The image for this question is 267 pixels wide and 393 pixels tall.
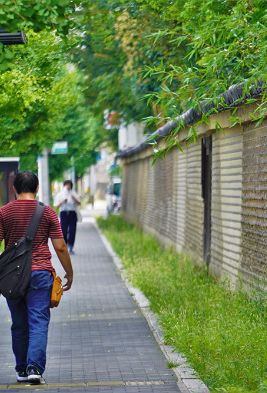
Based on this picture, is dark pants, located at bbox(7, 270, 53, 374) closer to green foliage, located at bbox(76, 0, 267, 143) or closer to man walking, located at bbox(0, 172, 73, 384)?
man walking, located at bbox(0, 172, 73, 384)

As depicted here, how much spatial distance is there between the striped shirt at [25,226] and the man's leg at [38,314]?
92 mm

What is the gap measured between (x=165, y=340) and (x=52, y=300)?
2.48 meters

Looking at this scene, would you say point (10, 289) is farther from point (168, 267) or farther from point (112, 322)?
point (168, 267)

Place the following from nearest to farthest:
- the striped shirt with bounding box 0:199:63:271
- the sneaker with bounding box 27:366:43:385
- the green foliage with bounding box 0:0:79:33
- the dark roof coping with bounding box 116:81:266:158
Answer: the green foliage with bounding box 0:0:79:33, the sneaker with bounding box 27:366:43:385, the striped shirt with bounding box 0:199:63:271, the dark roof coping with bounding box 116:81:266:158

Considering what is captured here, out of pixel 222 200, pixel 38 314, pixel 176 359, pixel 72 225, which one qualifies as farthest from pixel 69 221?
pixel 38 314

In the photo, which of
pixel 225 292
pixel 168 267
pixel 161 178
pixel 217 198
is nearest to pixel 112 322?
pixel 225 292

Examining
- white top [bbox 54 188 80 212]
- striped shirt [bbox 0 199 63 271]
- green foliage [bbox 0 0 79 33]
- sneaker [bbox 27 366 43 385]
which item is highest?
green foliage [bbox 0 0 79 33]

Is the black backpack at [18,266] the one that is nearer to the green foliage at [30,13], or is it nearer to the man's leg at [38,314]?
the man's leg at [38,314]

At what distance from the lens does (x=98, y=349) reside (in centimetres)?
1278

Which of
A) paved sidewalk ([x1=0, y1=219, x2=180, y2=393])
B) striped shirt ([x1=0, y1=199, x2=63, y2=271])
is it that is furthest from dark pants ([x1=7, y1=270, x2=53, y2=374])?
paved sidewalk ([x1=0, y1=219, x2=180, y2=393])

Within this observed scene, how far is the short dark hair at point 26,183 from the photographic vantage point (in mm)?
10594

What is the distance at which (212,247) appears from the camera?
19.2 metres

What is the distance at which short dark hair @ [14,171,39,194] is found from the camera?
10594 millimetres

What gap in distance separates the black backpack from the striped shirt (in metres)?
0.05
